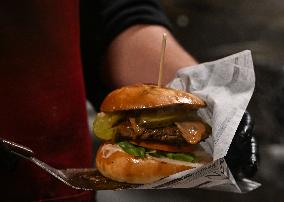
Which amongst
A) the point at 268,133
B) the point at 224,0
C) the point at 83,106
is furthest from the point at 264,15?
the point at 83,106

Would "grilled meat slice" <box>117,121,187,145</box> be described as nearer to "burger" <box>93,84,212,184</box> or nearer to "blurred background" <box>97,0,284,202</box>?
"burger" <box>93,84,212,184</box>

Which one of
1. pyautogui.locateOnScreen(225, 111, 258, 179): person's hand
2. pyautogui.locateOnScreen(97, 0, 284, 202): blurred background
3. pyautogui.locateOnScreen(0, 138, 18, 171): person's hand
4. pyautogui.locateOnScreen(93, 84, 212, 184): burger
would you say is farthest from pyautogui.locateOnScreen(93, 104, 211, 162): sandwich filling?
pyautogui.locateOnScreen(97, 0, 284, 202): blurred background

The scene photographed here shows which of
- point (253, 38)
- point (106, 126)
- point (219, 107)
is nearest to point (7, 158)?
point (106, 126)

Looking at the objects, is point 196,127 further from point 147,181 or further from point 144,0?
point 144,0

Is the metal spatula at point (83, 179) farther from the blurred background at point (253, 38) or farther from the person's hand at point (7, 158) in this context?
the blurred background at point (253, 38)

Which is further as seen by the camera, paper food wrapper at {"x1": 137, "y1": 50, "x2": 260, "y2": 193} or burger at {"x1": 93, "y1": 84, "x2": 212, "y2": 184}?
burger at {"x1": 93, "y1": 84, "x2": 212, "y2": 184}
